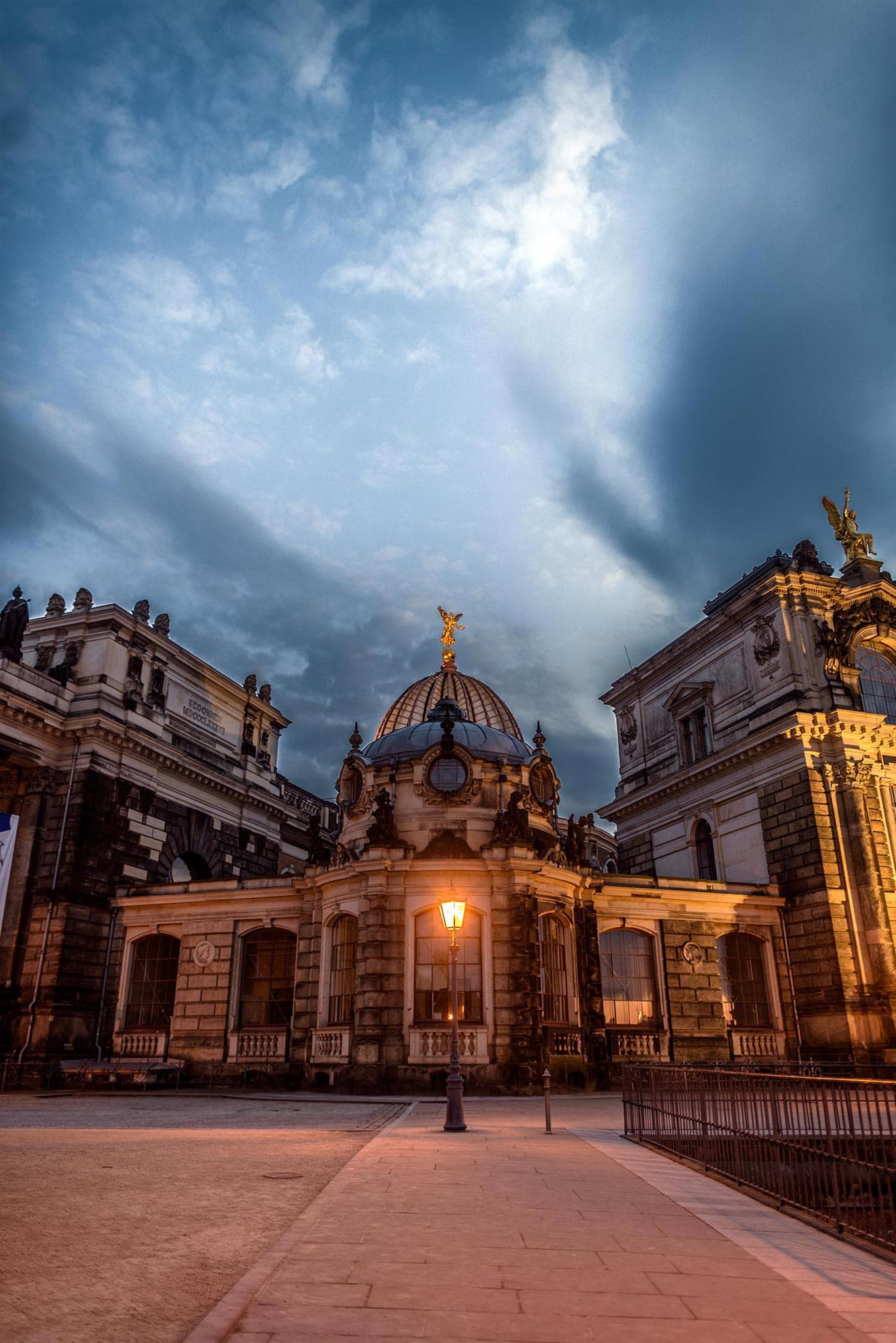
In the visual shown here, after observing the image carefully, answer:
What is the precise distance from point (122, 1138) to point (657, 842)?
30818mm

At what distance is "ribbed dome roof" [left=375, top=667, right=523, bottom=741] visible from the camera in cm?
4334

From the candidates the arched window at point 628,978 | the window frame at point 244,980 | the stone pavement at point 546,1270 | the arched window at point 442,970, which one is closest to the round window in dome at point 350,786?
the window frame at point 244,980

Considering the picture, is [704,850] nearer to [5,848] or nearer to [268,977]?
[268,977]

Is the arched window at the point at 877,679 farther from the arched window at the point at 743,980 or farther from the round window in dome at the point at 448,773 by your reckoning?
the round window in dome at the point at 448,773

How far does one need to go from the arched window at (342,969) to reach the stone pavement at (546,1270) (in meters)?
16.3

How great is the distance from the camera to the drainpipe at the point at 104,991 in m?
31.5

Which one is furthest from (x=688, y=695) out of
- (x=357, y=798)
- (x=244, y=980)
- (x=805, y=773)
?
(x=244, y=980)

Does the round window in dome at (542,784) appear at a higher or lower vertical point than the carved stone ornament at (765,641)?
lower

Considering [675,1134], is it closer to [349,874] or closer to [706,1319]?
[706,1319]

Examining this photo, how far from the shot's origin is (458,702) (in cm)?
4328

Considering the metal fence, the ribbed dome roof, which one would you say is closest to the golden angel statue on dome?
the ribbed dome roof

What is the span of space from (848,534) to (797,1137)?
32.6m

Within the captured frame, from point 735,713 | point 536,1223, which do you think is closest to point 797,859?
point 735,713

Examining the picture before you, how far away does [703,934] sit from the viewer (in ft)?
102
